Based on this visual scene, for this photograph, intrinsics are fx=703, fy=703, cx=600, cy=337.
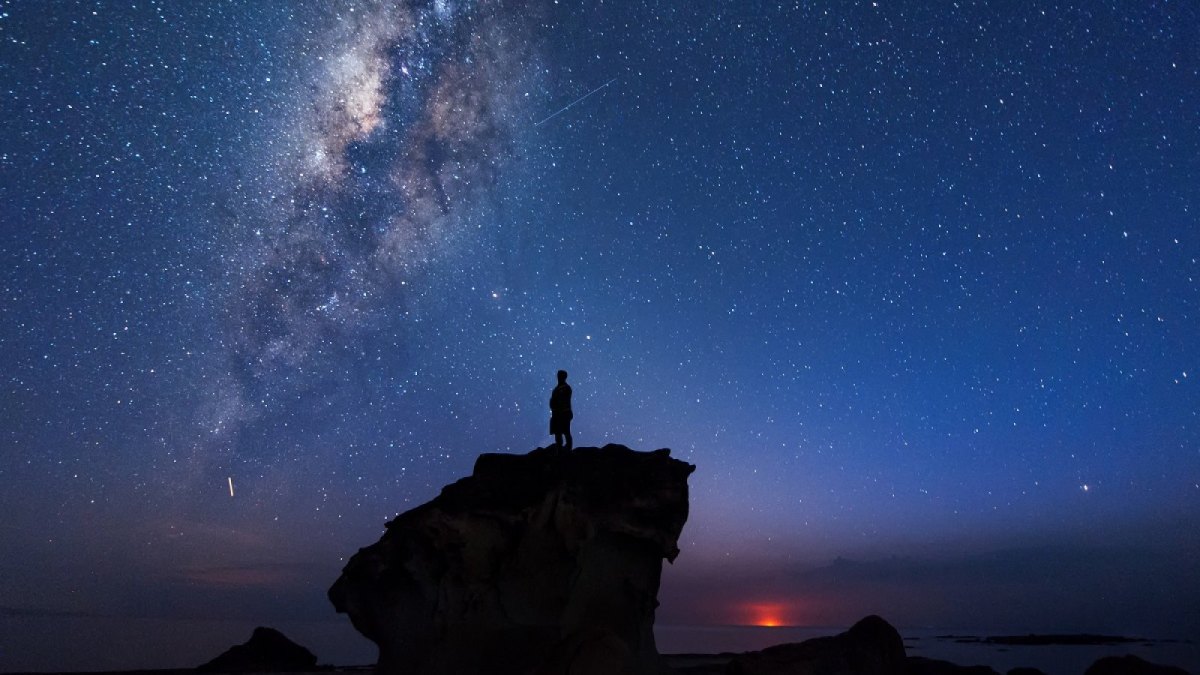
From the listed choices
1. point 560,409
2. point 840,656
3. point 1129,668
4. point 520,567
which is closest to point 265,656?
point 520,567

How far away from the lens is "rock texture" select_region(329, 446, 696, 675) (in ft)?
57.2

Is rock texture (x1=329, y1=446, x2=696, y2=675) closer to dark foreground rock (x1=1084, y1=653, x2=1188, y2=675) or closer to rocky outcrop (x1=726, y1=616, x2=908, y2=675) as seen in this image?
rocky outcrop (x1=726, y1=616, x2=908, y2=675)

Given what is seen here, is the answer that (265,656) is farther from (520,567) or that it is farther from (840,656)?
(840,656)

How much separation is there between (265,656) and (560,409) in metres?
25.2

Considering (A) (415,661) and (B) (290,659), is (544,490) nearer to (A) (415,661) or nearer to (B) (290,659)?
(A) (415,661)

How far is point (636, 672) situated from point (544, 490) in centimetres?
480

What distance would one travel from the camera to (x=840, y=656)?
Result: 21484 mm

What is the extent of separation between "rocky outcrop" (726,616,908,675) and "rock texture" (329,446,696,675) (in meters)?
4.26

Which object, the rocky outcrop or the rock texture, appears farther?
the rocky outcrop

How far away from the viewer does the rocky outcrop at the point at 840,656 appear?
2055 centimetres

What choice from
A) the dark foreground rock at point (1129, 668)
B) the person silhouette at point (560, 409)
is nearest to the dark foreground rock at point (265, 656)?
the person silhouette at point (560, 409)

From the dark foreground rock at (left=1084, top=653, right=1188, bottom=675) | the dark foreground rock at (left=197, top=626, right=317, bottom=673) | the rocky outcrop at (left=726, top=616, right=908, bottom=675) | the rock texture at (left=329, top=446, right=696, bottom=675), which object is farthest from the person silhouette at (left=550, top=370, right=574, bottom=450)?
the dark foreground rock at (left=197, top=626, right=317, bottom=673)

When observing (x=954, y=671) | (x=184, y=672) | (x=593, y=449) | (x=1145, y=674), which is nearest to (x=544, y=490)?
(x=593, y=449)

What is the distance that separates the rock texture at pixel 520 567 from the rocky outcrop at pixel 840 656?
4262 mm
